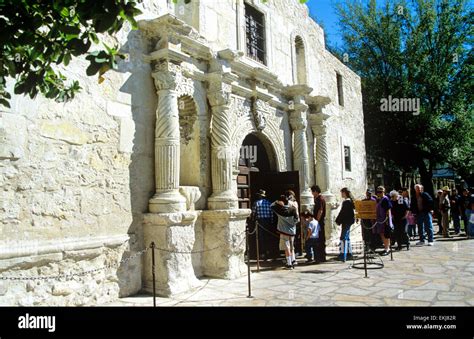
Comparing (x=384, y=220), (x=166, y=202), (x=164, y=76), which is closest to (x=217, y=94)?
(x=164, y=76)

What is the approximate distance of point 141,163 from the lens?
5.67m

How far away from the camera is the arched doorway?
317 inches

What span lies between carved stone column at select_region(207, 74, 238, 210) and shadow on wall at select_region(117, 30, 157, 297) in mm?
1312

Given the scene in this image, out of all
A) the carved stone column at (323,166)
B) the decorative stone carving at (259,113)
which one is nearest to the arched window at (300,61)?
A: the carved stone column at (323,166)

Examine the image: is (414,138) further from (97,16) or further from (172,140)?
(97,16)

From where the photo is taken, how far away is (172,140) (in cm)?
570

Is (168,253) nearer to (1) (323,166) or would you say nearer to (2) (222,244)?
(2) (222,244)

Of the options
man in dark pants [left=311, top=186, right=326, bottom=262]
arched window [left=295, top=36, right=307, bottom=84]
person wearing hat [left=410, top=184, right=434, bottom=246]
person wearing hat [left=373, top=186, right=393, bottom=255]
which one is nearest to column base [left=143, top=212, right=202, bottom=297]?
man in dark pants [left=311, top=186, right=326, bottom=262]

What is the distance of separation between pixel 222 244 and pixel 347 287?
2.19 metres

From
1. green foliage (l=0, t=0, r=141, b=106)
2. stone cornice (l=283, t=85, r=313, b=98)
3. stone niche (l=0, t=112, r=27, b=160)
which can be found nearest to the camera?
green foliage (l=0, t=0, r=141, b=106)

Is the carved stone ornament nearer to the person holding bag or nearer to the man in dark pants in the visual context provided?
the man in dark pants

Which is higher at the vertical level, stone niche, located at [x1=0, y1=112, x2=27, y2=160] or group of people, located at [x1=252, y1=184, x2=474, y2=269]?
stone niche, located at [x1=0, y1=112, x2=27, y2=160]

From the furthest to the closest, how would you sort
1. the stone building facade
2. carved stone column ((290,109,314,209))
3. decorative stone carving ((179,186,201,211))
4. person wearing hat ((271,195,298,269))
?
carved stone column ((290,109,314,209)), person wearing hat ((271,195,298,269)), decorative stone carving ((179,186,201,211)), the stone building facade

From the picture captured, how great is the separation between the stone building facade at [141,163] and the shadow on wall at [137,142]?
0.06 ft
